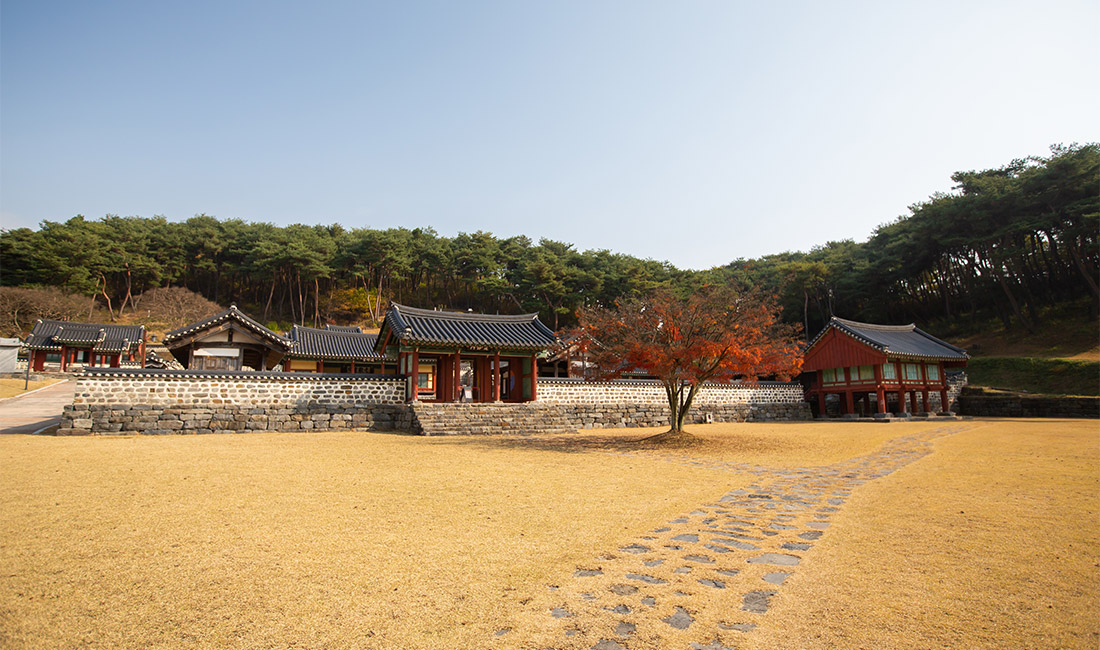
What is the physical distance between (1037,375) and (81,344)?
58336 mm

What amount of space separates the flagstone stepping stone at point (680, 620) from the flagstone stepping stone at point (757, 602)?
1.45ft

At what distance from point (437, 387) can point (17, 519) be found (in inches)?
682

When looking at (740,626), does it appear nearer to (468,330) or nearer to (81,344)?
(468,330)

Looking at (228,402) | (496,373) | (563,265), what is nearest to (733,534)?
(496,373)

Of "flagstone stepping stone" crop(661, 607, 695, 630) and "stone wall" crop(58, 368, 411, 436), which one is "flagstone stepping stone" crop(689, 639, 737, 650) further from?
"stone wall" crop(58, 368, 411, 436)

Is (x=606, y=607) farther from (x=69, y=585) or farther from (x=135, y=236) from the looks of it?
(x=135, y=236)

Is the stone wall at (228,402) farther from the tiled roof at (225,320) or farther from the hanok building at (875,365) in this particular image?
the hanok building at (875,365)

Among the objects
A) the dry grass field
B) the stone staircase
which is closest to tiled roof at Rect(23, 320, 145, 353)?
the stone staircase

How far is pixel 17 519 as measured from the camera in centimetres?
565

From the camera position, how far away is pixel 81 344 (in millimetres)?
35156

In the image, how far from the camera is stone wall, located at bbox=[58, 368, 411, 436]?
15602 millimetres

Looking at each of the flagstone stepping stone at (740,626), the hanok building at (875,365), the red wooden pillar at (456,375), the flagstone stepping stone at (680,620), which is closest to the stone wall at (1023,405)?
the hanok building at (875,365)

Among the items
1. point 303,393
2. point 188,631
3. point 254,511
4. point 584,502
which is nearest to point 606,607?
point 188,631

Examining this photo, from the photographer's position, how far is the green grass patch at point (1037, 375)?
26969mm
